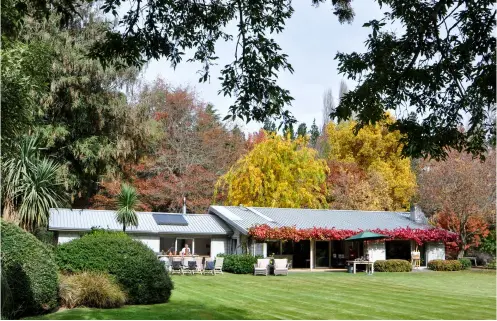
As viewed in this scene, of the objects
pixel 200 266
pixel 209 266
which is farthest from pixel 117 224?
pixel 209 266

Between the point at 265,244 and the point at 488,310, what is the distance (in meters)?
19.5

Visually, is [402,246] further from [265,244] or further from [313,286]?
[313,286]

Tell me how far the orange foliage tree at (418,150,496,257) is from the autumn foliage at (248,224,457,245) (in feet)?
4.18

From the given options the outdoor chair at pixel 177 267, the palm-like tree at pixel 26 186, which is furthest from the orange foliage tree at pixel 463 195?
the palm-like tree at pixel 26 186

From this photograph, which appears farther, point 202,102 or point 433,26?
point 202,102

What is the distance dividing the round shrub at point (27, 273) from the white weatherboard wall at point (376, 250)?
2786 centimetres

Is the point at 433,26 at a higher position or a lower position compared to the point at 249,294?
higher

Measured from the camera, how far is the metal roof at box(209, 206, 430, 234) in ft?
116

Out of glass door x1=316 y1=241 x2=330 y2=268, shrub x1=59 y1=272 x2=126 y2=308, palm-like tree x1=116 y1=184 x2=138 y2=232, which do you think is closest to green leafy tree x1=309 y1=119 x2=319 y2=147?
glass door x1=316 y1=241 x2=330 y2=268

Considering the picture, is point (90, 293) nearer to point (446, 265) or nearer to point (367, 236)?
point (367, 236)

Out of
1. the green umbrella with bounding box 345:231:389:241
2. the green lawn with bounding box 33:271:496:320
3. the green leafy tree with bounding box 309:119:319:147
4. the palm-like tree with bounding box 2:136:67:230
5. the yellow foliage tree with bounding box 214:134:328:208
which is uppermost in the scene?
the green leafy tree with bounding box 309:119:319:147

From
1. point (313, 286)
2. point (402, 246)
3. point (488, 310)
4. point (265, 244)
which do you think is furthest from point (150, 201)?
point (488, 310)

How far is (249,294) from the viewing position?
1827 centimetres

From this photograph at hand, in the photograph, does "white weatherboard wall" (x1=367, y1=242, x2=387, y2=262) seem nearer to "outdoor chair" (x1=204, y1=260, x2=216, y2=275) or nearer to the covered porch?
the covered porch
